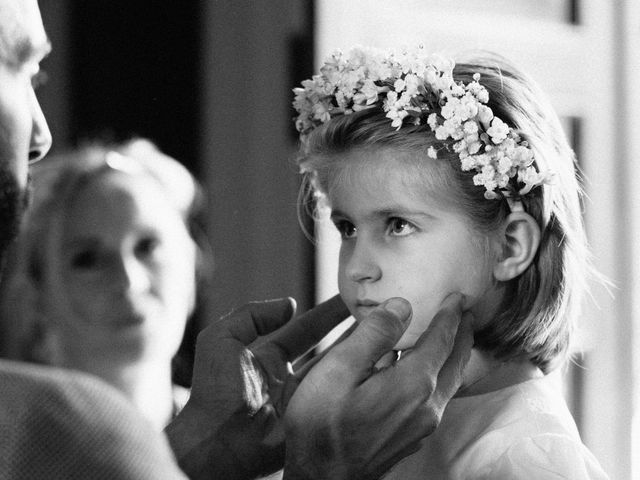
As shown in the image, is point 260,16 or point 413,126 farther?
point 260,16

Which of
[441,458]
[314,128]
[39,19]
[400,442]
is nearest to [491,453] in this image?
[441,458]

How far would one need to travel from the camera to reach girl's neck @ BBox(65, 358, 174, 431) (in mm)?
975

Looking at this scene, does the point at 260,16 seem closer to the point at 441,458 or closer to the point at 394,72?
the point at 394,72

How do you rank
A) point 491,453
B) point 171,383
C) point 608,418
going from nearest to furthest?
point 491,453
point 171,383
point 608,418

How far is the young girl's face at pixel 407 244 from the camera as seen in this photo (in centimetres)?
100

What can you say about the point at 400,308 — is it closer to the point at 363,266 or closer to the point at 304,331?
the point at 363,266

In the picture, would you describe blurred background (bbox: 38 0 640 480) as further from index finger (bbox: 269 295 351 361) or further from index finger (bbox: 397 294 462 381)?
index finger (bbox: 397 294 462 381)

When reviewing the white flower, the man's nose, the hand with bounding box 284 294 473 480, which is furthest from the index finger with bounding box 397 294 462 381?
the man's nose

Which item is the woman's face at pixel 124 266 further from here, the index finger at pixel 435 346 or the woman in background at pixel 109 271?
the index finger at pixel 435 346

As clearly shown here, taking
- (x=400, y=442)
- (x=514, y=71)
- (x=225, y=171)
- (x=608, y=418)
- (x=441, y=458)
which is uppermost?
(x=514, y=71)

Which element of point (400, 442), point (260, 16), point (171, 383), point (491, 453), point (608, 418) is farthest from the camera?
point (608, 418)

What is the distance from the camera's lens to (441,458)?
1.02 meters

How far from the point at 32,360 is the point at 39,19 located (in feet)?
1.25

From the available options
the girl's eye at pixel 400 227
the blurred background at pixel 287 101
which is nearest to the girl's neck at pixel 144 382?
the blurred background at pixel 287 101
